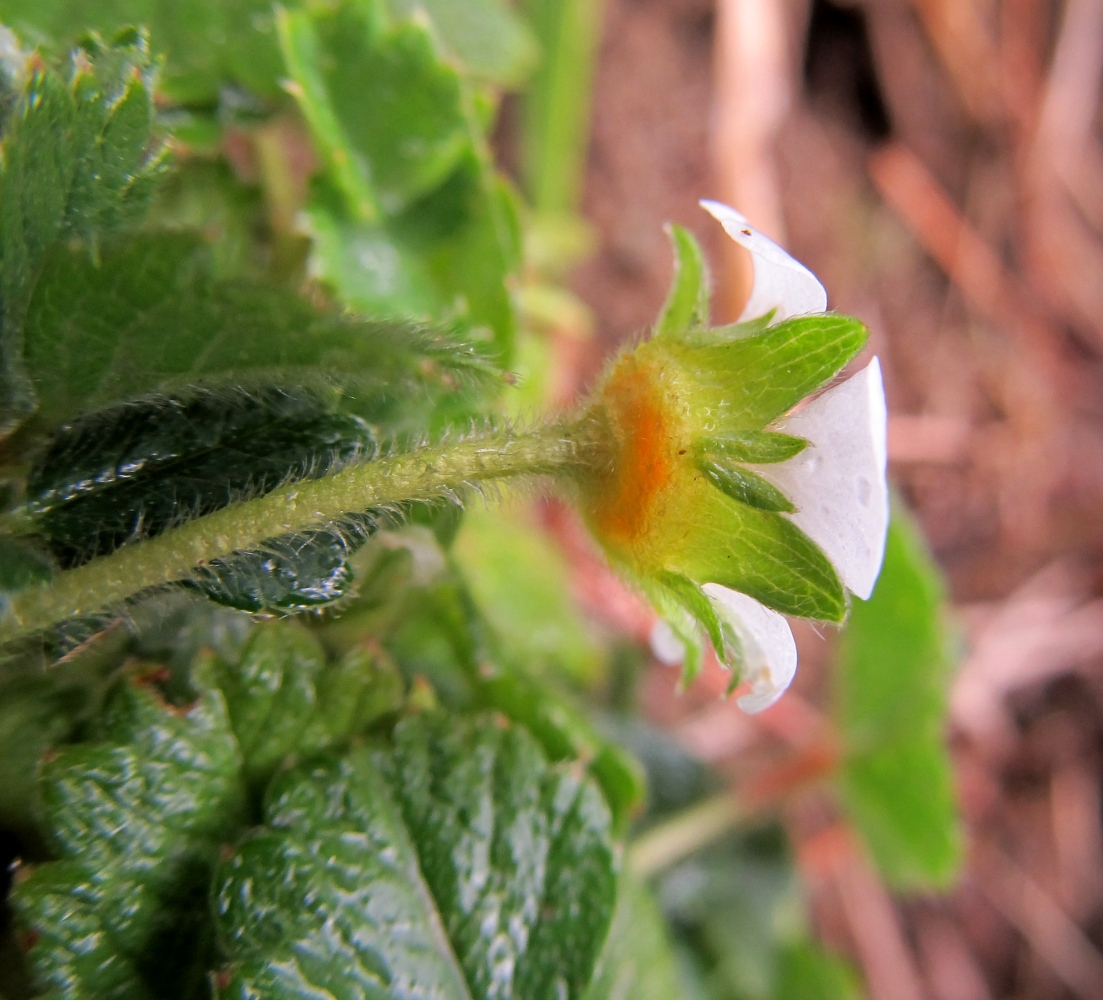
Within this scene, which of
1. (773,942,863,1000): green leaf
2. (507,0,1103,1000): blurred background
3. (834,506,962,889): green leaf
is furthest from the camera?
(507,0,1103,1000): blurred background

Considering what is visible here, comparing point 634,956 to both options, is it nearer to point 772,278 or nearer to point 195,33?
point 772,278

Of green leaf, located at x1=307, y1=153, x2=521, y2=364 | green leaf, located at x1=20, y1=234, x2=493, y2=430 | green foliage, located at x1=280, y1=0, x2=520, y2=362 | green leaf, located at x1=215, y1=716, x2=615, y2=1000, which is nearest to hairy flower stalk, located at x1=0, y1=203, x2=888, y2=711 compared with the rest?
green leaf, located at x1=20, y1=234, x2=493, y2=430

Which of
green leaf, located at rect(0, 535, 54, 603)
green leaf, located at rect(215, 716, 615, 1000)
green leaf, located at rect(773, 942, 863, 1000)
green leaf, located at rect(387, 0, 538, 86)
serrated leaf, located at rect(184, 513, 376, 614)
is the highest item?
green leaf, located at rect(387, 0, 538, 86)

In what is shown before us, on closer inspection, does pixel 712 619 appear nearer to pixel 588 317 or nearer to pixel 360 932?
pixel 360 932

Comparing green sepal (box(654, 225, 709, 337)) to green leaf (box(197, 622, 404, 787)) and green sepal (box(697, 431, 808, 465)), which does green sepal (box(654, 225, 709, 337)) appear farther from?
green leaf (box(197, 622, 404, 787))

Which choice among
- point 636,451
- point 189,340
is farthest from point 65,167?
point 636,451

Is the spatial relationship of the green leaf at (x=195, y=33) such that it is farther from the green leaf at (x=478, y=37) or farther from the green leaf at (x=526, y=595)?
the green leaf at (x=526, y=595)

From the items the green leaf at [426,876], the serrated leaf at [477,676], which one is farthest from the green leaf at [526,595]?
the green leaf at [426,876]
